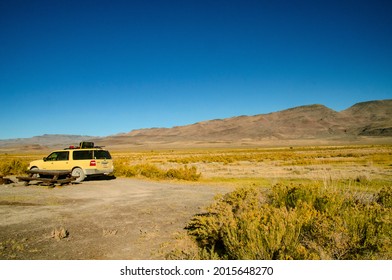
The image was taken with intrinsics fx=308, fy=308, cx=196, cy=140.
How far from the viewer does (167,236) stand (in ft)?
21.4

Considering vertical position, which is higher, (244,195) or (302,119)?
(302,119)

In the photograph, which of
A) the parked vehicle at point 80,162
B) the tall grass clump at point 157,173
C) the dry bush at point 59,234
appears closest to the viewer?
the dry bush at point 59,234

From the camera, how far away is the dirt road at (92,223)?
568cm

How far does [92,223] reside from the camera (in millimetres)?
7500

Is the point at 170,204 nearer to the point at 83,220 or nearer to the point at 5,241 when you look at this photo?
the point at 83,220

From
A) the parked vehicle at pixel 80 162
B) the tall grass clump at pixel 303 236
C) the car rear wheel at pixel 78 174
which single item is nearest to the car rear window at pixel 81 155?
the parked vehicle at pixel 80 162

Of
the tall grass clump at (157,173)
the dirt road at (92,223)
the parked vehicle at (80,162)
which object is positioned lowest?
the dirt road at (92,223)

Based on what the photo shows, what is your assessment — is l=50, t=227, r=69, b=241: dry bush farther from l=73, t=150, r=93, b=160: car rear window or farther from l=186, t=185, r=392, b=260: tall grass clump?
l=73, t=150, r=93, b=160: car rear window

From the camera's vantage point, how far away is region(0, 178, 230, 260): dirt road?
568 cm

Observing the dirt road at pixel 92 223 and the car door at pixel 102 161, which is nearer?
the dirt road at pixel 92 223

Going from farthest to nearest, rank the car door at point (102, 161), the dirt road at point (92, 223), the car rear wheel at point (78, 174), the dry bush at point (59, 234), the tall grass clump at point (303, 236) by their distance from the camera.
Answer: the car door at point (102, 161) < the car rear wheel at point (78, 174) < the dry bush at point (59, 234) < the dirt road at point (92, 223) < the tall grass clump at point (303, 236)

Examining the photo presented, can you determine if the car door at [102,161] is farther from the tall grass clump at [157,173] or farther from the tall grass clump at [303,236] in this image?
the tall grass clump at [303,236]
